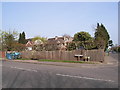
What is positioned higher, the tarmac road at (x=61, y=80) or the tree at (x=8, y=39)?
the tree at (x=8, y=39)

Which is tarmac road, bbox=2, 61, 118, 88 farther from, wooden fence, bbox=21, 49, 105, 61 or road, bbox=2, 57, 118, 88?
wooden fence, bbox=21, 49, 105, 61

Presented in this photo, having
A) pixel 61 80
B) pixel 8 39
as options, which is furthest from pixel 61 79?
pixel 8 39

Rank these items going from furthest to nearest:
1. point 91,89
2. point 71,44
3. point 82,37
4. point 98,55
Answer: point 82,37 → point 71,44 → point 98,55 → point 91,89

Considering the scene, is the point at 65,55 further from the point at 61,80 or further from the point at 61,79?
the point at 61,80

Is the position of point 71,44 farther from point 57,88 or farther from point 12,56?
point 57,88

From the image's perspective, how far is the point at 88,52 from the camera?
69.4 ft

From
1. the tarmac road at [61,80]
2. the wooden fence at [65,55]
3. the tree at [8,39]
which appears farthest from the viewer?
the tree at [8,39]

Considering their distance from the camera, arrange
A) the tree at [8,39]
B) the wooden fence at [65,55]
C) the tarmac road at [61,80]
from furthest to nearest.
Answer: the tree at [8,39], the wooden fence at [65,55], the tarmac road at [61,80]

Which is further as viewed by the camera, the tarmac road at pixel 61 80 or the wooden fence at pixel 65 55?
the wooden fence at pixel 65 55

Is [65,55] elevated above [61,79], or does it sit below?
above

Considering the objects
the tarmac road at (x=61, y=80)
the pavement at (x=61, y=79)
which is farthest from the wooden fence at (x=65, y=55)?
the tarmac road at (x=61, y=80)

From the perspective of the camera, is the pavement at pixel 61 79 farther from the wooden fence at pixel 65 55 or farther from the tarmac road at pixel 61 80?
the wooden fence at pixel 65 55

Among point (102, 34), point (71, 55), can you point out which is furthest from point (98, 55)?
→ point (102, 34)

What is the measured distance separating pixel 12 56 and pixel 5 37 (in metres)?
16.9
